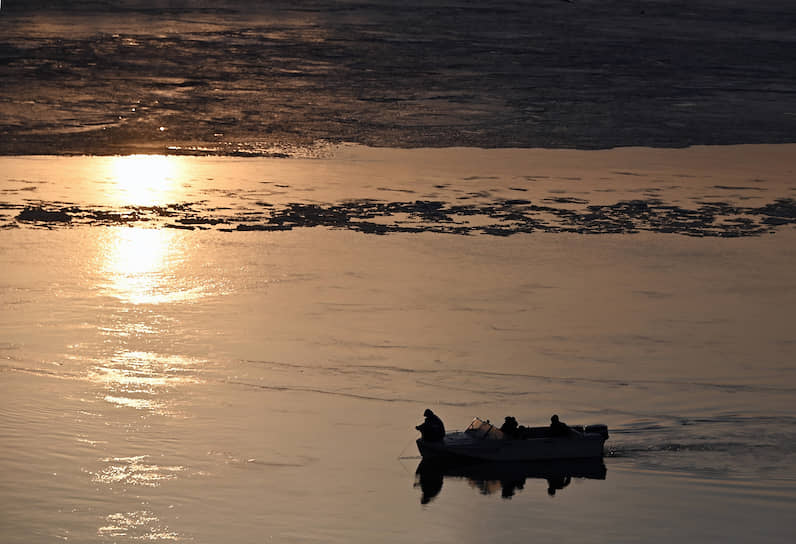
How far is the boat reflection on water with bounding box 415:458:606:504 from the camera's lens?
33.0ft

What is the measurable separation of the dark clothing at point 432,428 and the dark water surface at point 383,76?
11.9 metres

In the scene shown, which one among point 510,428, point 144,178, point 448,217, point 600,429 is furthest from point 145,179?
point 600,429

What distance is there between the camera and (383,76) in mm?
27203

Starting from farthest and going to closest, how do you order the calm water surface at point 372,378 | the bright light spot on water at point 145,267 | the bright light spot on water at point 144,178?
the bright light spot on water at point 144,178 → the bright light spot on water at point 145,267 → the calm water surface at point 372,378

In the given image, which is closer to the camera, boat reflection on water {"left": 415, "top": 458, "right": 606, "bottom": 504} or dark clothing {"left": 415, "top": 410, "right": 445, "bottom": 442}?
boat reflection on water {"left": 415, "top": 458, "right": 606, "bottom": 504}

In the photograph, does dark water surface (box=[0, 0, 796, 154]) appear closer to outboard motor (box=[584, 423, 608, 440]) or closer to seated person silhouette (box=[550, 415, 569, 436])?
seated person silhouette (box=[550, 415, 569, 436])

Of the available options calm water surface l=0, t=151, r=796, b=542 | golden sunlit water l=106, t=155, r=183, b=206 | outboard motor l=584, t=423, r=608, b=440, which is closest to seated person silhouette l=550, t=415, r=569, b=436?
outboard motor l=584, t=423, r=608, b=440

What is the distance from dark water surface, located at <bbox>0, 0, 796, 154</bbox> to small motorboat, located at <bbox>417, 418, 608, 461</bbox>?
12.0 metres

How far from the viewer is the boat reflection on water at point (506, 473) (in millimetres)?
10055

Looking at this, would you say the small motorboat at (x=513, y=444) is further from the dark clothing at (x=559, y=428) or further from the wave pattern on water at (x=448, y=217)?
the wave pattern on water at (x=448, y=217)

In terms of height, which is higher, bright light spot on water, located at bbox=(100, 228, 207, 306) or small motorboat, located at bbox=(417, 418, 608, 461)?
bright light spot on water, located at bbox=(100, 228, 207, 306)

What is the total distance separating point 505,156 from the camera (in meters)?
21.5

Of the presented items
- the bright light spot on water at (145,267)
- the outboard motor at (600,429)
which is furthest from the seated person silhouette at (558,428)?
the bright light spot on water at (145,267)

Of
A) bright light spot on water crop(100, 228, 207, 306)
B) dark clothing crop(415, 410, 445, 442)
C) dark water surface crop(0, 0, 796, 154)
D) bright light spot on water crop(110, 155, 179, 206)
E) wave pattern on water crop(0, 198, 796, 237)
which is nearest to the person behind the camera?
dark clothing crop(415, 410, 445, 442)
